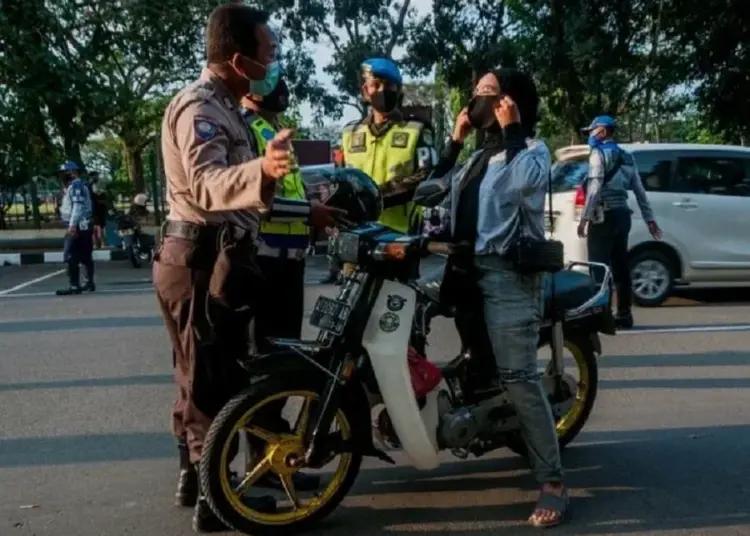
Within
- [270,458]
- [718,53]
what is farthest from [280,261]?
[718,53]

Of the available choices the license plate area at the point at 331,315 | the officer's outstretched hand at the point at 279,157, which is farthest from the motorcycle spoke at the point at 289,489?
the officer's outstretched hand at the point at 279,157

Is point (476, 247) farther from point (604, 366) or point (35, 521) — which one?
point (604, 366)

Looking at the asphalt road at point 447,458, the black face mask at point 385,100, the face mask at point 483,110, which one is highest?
the black face mask at point 385,100

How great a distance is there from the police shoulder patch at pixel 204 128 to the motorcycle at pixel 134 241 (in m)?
12.5

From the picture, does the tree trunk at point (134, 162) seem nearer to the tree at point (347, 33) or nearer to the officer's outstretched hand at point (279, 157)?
the tree at point (347, 33)

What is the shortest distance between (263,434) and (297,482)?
50 cm

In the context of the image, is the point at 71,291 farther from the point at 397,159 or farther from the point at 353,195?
the point at 353,195

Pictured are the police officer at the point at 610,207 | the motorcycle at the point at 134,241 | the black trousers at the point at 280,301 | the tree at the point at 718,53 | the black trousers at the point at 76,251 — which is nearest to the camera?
the black trousers at the point at 280,301

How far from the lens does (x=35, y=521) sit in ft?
13.6

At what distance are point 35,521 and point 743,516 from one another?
9.61 feet

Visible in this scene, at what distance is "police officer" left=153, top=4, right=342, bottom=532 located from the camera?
354cm

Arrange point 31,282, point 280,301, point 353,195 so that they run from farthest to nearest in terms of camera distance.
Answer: point 31,282 → point 280,301 → point 353,195

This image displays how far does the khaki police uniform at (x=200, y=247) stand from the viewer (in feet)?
11.5

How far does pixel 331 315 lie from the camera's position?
3.82 meters
